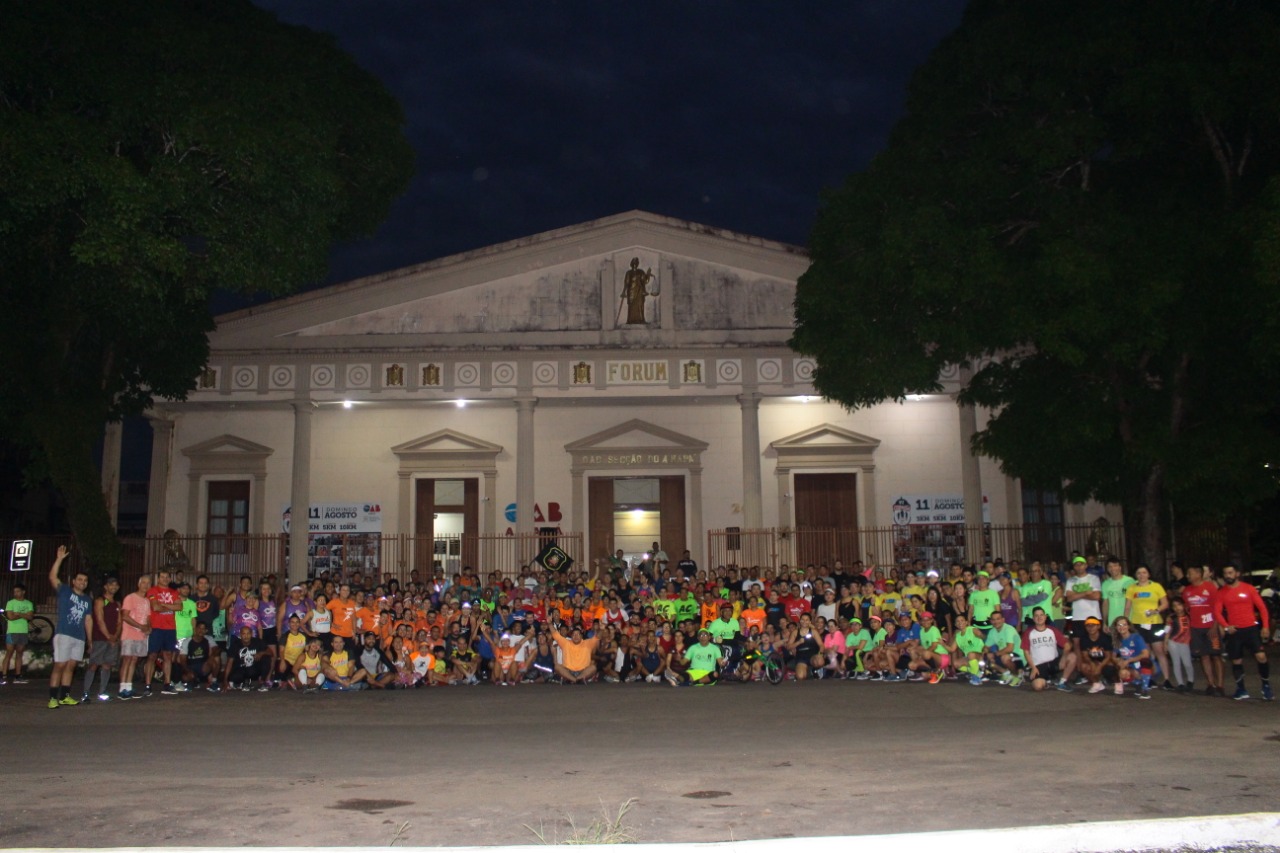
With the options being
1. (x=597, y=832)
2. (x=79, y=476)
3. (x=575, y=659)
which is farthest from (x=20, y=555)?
(x=597, y=832)

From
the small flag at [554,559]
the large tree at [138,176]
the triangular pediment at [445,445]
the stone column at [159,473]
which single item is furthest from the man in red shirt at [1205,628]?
the stone column at [159,473]

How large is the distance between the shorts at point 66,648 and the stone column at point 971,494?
53.3 feet

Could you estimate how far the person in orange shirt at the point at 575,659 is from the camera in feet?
50.2

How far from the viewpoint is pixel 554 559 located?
2109cm

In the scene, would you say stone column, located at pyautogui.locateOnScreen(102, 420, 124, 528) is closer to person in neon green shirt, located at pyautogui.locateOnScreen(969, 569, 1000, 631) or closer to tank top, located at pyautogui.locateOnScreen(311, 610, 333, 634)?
tank top, located at pyautogui.locateOnScreen(311, 610, 333, 634)

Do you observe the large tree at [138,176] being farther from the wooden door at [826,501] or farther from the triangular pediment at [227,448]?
the wooden door at [826,501]

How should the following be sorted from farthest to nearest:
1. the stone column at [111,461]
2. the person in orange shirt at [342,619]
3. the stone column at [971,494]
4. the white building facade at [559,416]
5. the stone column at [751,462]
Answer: the white building facade at [559,416] → the stone column at [111,461] → the stone column at [751,462] → the stone column at [971,494] → the person in orange shirt at [342,619]

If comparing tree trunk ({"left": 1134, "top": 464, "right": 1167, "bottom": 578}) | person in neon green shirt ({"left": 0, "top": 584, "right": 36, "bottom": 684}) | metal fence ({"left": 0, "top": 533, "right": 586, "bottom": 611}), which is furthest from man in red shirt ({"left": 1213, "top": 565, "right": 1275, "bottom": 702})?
person in neon green shirt ({"left": 0, "top": 584, "right": 36, "bottom": 684})

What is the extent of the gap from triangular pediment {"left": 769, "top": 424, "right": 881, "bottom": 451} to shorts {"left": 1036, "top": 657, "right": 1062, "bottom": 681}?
40.9 ft

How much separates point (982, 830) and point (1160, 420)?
39.2 feet

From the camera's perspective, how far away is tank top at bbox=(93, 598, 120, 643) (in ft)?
43.5

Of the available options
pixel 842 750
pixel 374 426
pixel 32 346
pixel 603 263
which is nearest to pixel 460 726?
pixel 842 750

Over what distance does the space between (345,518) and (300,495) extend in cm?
295

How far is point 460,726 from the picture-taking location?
34.7 ft
